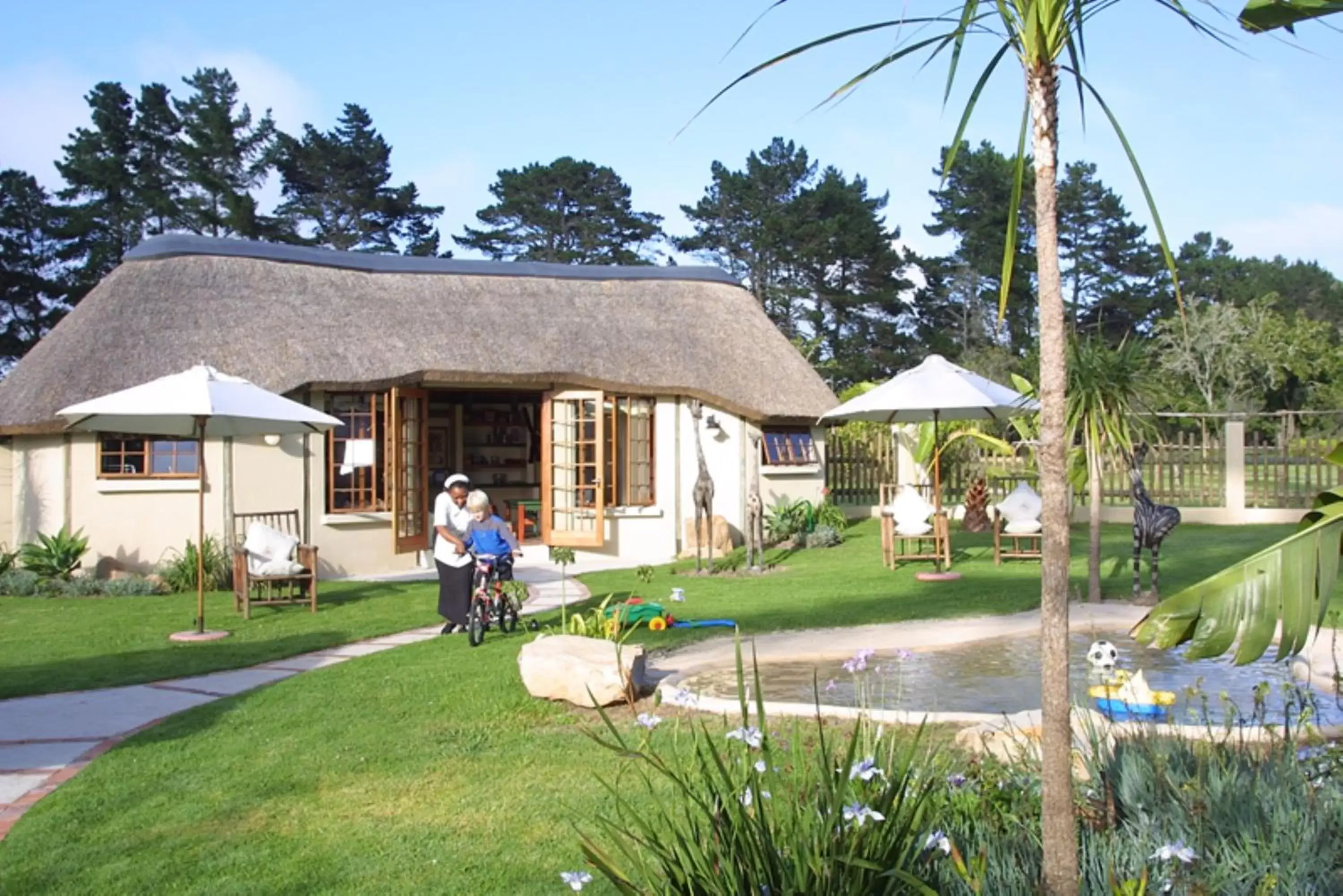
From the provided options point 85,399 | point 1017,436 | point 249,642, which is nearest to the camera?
point 249,642

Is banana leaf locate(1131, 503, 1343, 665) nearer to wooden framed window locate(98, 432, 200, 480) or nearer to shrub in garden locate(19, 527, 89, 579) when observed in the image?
wooden framed window locate(98, 432, 200, 480)

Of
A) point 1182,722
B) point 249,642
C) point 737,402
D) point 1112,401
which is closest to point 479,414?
point 737,402

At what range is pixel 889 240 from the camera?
41.1 meters

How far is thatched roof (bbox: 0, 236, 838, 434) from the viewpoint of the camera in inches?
576

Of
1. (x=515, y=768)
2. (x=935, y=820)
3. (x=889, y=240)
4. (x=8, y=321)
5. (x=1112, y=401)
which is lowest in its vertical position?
(x=515, y=768)

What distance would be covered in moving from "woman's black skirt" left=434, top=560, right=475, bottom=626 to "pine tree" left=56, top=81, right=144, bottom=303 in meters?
28.3

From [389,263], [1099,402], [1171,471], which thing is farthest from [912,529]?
[389,263]

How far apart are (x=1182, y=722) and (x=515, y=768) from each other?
3201mm

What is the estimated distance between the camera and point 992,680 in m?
7.21

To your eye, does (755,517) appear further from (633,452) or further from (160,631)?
(160,631)

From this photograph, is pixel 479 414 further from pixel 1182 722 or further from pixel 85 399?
pixel 1182 722

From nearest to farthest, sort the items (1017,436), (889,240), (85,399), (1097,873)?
(1097,873), (85,399), (1017,436), (889,240)

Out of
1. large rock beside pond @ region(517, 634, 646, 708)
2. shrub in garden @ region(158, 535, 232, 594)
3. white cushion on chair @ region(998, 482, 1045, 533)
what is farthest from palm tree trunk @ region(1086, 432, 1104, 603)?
shrub in garden @ region(158, 535, 232, 594)

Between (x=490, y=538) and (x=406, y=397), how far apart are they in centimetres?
696
